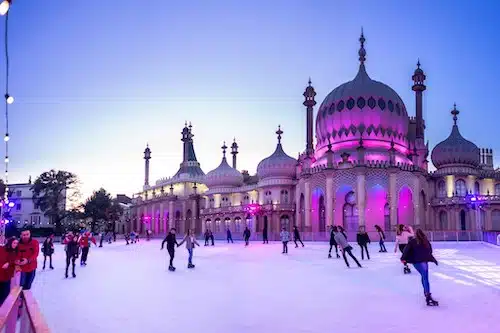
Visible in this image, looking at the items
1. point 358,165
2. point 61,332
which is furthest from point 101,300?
point 358,165

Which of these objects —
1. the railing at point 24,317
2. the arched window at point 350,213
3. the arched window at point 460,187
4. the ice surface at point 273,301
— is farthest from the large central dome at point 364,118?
the railing at point 24,317

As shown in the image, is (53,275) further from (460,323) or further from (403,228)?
(460,323)

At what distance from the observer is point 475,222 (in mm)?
55281

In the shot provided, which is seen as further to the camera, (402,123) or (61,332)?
(402,123)

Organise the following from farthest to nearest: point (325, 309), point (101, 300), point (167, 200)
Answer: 1. point (167, 200)
2. point (101, 300)
3. point (325, 309)

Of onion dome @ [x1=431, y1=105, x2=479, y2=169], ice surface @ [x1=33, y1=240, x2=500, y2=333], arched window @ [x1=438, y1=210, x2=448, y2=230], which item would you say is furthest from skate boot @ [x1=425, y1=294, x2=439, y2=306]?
onion dome @ [x1=431, y1=105, x2=479, y2=169]

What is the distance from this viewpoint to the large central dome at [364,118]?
185ft

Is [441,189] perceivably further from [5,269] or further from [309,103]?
[5,269]

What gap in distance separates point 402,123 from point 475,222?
45.2 feet

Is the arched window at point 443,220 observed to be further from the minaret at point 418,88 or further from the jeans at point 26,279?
the jeans at point 26,279

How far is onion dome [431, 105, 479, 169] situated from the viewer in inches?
2425

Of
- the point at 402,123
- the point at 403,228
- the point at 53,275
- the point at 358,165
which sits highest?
the point at 402,123

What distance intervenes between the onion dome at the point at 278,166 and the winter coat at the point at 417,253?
56462mm

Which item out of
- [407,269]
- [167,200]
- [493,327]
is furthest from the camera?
[167,200]
